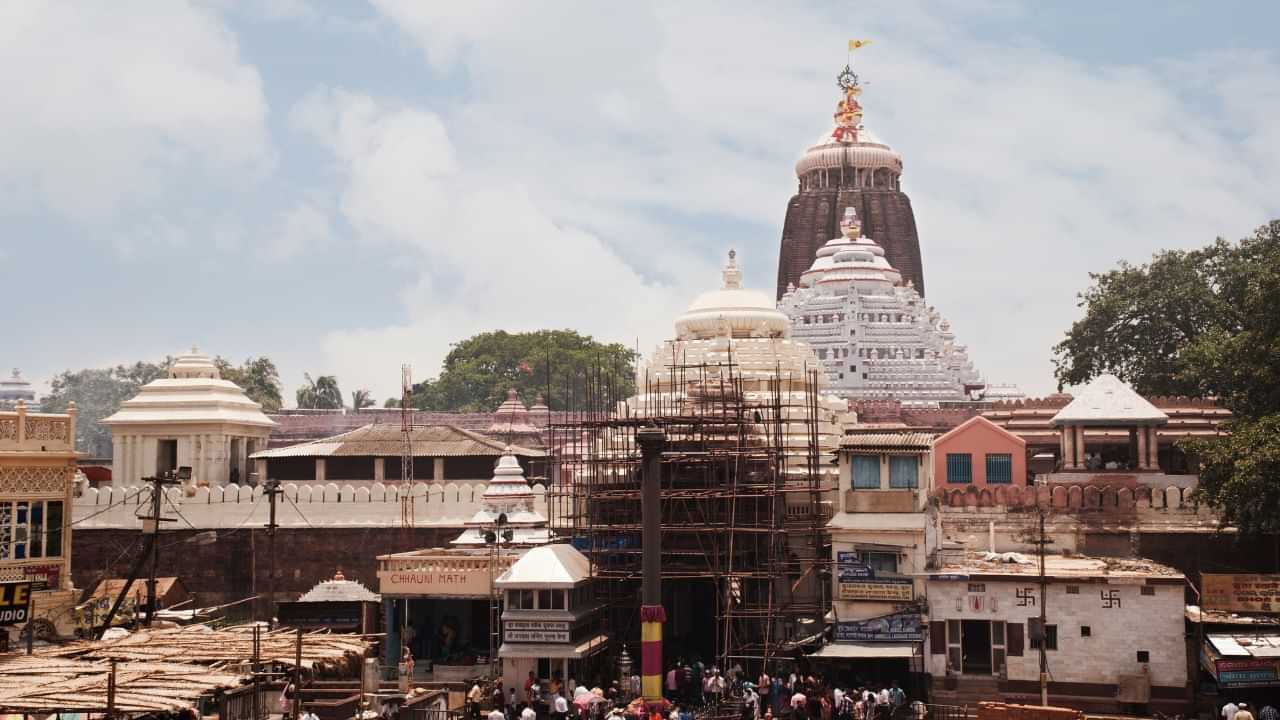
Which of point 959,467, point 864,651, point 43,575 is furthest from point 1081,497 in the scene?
point 43,575

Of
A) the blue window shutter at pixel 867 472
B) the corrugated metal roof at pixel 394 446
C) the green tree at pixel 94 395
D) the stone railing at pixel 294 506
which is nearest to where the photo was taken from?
the blue window shutter at pixel 867 472

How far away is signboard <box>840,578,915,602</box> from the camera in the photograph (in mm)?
37938

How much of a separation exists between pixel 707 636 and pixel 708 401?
6.23 m

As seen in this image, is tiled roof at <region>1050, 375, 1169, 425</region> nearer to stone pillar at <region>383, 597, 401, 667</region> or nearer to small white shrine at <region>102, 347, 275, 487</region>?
stone pillar at <region>383, 597, 401, 667</region>

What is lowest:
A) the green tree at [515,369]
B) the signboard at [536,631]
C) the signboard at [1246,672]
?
the signboard at [1246,672]

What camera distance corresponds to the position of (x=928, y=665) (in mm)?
37562

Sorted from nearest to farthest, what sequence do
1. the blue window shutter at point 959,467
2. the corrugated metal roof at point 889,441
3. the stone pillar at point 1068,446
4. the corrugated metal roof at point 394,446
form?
1. the corrugated metal roof at point 889,441
2. the stone pillar at point 1068,446
3. the blue window shutter at point 959,467
4. the corrugated metal roof at point 394,446

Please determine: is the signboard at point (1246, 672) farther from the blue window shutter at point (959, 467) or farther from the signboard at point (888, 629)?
the blue window shutter at point (959, 467)

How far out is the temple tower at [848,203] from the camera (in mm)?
103688

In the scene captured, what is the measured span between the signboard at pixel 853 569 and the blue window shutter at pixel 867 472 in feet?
5.75

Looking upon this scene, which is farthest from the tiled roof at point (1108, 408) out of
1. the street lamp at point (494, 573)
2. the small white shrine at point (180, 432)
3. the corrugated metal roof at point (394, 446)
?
the small white shrine at point (180, 432)

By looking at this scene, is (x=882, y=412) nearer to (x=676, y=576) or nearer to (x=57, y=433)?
(x=676, y=576)

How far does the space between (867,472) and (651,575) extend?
20.6 ft

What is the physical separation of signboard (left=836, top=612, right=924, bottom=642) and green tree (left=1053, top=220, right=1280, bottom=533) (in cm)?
959
